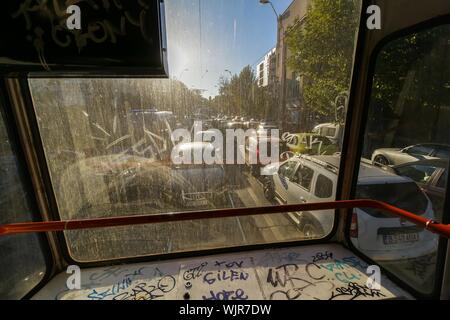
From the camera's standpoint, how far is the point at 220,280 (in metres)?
1.78

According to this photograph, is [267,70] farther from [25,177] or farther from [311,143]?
[25,177]

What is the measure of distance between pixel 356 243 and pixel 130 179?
2.19 m

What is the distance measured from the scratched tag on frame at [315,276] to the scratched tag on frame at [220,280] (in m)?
0.10

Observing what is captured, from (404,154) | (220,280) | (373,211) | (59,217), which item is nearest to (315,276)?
(220,280)

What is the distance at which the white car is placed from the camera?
206 cm

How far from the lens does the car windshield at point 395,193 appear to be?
2117 mm

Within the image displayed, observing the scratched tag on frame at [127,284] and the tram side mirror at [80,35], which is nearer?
the tram side mirror at [80,35]

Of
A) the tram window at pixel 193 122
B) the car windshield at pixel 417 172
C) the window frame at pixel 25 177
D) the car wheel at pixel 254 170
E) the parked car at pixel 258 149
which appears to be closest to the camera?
the window frame at pixel 25 177

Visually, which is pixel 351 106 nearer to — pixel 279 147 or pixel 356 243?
pixel 279 147

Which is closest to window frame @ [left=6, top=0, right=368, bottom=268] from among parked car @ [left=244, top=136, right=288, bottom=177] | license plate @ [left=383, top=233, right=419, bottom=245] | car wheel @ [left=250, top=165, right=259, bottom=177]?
license plate @ [left=383, top=233, right=419, bottom=245]

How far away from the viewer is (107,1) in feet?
4.20

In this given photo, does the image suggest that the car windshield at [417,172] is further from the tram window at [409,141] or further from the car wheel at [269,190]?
the car wheel at [269,190]

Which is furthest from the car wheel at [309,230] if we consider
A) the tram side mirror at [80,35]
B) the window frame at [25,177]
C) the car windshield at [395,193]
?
the window frame at [25,177]

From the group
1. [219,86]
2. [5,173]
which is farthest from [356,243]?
[5,173]
